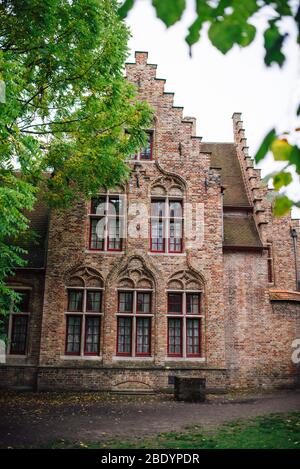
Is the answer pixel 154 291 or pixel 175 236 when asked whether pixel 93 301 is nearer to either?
pixel 154 291

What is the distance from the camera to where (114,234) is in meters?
16.8

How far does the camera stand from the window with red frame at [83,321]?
15680mm

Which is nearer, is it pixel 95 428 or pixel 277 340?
pixel 95 428

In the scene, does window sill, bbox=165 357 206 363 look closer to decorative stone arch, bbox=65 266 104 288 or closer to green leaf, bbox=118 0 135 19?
decorative stone arch, bbox=65 266 104 288

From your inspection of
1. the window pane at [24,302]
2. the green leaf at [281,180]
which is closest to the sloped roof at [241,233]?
the window pane at [24,302]

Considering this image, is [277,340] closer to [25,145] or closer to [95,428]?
[95,428]

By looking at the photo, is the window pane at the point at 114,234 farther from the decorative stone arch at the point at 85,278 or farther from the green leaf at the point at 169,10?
the green leaf at the point at 169,10

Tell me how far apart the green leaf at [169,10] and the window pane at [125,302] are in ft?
48.4

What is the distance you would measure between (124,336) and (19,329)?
4.13 metres

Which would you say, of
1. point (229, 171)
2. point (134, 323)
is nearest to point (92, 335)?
point (134, 323)

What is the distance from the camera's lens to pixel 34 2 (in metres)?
8.44

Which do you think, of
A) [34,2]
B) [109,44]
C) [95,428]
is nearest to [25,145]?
[34,2]

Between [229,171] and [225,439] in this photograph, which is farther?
[229,171]
